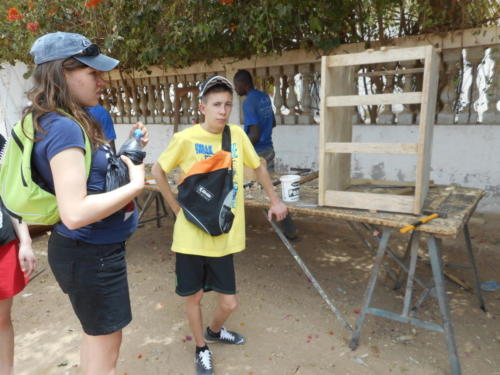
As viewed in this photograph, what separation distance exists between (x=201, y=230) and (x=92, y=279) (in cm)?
73

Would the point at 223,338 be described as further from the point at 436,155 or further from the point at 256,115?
the point at 436,155

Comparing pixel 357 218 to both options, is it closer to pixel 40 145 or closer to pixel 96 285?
pixel 96 285

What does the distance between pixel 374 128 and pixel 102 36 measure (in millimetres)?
4158

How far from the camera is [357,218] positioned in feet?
7.35

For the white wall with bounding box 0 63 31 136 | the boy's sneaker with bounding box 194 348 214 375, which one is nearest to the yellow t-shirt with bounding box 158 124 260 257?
the boy's sneaker with bounding box 194 348 214 375

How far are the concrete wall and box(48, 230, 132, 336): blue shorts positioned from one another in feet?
13.1

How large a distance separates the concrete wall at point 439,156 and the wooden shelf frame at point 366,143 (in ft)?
7.24

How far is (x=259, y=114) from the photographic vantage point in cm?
416

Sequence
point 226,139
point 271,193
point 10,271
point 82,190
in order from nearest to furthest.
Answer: point 82,190 < point 10,271 < point 226,139 < point 271,193

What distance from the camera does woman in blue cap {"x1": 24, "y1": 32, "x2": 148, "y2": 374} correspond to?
1.23 m

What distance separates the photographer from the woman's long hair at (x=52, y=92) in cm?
130

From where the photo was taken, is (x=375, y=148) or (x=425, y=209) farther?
(x=425, y=209)

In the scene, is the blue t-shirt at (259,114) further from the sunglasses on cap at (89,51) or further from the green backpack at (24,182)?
the green backpack at (24,182)

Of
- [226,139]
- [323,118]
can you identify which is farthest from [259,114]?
[226,139]
